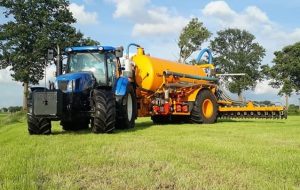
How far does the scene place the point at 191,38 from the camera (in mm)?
53219

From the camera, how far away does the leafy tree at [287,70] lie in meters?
57.2

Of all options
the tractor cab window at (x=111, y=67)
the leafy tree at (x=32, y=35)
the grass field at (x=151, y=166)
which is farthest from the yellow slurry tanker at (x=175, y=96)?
the leafy tree at (x=32, y=35)

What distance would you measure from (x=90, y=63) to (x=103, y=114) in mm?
2586

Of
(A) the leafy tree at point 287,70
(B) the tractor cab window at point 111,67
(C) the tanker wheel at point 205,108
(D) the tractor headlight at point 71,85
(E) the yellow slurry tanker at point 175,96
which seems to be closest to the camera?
(D) the tractor headlight at point 71,85

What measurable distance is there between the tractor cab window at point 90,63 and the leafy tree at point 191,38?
38452 millimetres

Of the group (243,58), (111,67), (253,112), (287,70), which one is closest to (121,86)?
(111,67)

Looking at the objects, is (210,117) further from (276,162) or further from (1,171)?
(1,171)

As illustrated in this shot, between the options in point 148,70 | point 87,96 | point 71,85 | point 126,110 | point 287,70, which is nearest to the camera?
point 71,85

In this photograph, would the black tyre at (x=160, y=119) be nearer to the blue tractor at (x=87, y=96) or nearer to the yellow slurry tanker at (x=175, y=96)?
the yellow slurry tanker at (x=175, y=96)

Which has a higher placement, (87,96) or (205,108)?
(87,96)

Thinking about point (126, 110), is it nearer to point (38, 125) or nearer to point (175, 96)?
point (38, 125)

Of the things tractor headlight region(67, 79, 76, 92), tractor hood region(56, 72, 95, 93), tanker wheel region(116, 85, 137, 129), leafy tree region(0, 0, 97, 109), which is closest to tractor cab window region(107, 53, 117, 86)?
tanker wheel region(116, 85, 137, 129)

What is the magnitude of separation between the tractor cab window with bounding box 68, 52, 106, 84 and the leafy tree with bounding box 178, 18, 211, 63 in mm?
38452

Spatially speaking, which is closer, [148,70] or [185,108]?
[148,70]
